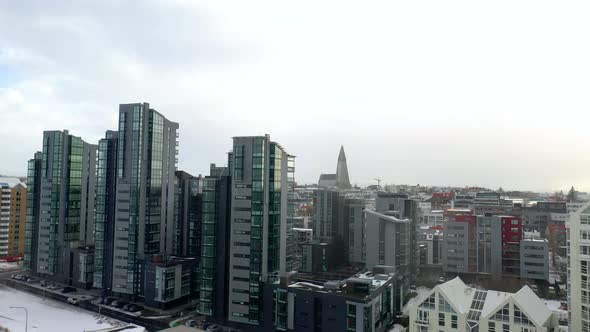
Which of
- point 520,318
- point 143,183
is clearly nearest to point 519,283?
point 520,318

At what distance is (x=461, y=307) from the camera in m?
40.6

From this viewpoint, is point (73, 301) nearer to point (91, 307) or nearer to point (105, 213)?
point (91, 307)

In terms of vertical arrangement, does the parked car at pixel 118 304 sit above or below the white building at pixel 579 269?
below

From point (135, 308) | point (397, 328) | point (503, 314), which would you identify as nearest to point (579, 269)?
point (503, 314)

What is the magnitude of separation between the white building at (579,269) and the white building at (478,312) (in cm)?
217

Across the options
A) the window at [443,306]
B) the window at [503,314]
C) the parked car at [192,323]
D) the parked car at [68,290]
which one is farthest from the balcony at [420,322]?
the parked car at [68,290]

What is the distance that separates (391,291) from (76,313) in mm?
48340

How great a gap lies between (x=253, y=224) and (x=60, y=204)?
173 feet

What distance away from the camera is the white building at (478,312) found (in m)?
37.8

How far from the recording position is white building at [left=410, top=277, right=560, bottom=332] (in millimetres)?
37812

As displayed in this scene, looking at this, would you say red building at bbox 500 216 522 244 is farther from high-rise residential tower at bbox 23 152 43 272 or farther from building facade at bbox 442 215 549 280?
high-rise residential tower at bbox 23 152 43 272

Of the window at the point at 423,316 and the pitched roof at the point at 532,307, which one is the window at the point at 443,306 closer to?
the window at the point at 423,316

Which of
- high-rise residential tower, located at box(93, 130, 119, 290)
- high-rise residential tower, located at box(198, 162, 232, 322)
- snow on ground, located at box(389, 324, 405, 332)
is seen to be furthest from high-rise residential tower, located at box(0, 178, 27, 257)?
snow on ground, located at box(389, 324, 405, 332)

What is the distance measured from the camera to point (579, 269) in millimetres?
40062
